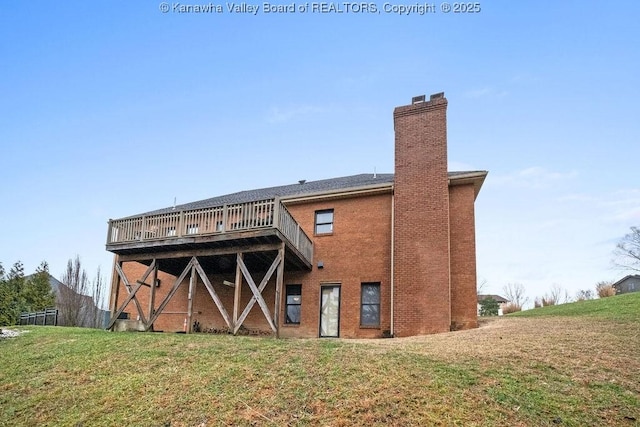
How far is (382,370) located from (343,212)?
32.4 feet

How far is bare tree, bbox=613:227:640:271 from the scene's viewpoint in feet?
149

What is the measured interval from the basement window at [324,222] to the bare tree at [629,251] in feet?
140

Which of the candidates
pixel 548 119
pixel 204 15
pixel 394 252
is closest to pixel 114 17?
pixel 204 15

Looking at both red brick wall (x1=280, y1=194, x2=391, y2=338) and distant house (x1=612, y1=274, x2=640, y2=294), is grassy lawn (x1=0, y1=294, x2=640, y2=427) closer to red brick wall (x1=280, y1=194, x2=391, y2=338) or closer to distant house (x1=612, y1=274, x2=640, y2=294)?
red brick wall (x1=280, y1=194, x2=391, y2=338)

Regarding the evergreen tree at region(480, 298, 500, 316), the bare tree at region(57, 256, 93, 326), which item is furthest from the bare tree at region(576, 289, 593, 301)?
the bare tree at region(57, 256, 93, 326)

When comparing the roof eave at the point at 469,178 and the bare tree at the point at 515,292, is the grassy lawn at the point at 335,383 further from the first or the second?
the bare tree at the point at 515,292

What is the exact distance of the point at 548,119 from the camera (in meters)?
15.9

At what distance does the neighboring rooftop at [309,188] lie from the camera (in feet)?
51.7

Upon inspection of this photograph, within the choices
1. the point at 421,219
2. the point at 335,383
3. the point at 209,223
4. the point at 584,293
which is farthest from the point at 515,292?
the point at 335,383

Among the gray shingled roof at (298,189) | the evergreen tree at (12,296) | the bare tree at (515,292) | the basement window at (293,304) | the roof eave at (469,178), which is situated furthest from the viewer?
the bare tree at (515,292)

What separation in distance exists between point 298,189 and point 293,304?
574 cm

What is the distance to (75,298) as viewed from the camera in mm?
29875

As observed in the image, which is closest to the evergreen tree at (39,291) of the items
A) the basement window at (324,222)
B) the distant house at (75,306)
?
the distant house at (75,306)

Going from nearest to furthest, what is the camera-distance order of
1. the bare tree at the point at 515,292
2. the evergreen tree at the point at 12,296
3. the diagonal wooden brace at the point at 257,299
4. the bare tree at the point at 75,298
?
the diagonal wooden brace at the point at 257,299 → the evergreen tree at the point at 12,296 → the bare tree at the point at 75,298 → the bare tree at the point at 515,292
